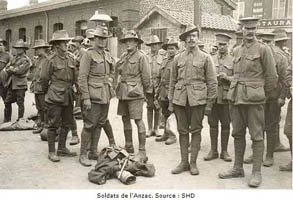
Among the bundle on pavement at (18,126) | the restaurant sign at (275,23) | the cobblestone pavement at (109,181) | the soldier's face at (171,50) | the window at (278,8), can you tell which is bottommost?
the cobblestone pavement at (109,181)

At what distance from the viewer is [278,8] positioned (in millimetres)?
21750

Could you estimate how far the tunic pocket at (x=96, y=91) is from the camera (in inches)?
242

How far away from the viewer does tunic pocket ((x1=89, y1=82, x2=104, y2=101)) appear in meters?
6.14

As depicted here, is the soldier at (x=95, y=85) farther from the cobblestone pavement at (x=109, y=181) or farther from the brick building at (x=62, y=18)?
the brick building at (x=62, y=18)

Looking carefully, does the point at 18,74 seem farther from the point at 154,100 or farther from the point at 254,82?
the point at 254,82

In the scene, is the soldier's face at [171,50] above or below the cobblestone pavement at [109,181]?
above

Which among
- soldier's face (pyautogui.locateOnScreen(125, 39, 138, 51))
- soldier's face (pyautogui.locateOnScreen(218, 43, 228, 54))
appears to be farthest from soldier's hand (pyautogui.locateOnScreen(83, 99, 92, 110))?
soldier's face (pyautogui.locateOnScreen(218, 43, 228, 54))

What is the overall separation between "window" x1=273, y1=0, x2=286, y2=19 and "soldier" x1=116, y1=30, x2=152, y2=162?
1681cm

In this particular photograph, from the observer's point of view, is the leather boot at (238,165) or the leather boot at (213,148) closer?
the leather boot at (238,165)

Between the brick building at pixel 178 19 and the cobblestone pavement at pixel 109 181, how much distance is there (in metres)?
7.04

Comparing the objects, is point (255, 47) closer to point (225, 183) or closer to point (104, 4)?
point (225, 183)

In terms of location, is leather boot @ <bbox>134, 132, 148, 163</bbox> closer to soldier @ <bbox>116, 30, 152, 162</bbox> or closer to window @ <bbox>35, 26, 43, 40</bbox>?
soldier @ <bbox>116, 30, 152, 162</bbox>

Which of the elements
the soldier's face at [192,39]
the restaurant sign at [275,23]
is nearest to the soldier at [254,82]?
the soldier's face at [192,39]

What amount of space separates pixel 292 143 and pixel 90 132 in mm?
3007
